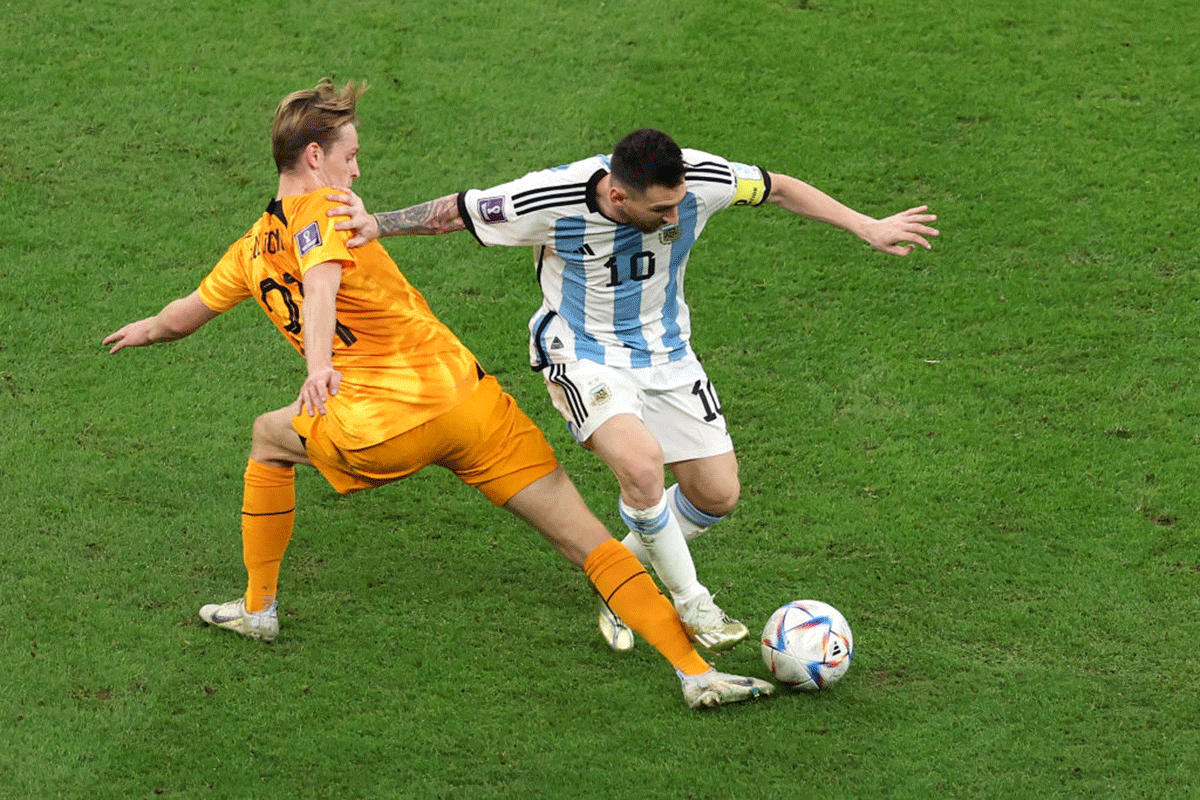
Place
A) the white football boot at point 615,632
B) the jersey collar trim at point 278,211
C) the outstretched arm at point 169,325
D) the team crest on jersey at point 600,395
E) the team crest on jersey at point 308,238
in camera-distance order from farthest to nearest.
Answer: the white football boot at point 615,632 < the outstretched arm at point 169,325 < the team crest on jersey at point 600,395 < the jersey collar trim at point 278,211 < the team crest on jersey at point 308,238

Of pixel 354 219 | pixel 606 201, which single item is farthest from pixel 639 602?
pixel 354 219

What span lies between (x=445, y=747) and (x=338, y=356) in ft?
4.59

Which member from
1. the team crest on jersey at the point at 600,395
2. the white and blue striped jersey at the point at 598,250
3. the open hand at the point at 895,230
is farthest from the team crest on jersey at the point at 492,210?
the open hand at the point at 895,230

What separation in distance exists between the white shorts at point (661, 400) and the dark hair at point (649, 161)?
75 centimetres

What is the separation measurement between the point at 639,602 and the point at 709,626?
33cm

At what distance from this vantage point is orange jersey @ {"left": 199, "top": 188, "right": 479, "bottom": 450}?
195 inches

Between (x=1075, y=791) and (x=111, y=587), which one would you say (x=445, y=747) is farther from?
(x=1075, y=791)

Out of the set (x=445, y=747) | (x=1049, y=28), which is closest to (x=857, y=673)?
(x=445, y=747)

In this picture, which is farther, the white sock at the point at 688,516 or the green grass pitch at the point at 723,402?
the white sock at the point at 688,516

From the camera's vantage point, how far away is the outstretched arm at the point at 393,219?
16.0ft

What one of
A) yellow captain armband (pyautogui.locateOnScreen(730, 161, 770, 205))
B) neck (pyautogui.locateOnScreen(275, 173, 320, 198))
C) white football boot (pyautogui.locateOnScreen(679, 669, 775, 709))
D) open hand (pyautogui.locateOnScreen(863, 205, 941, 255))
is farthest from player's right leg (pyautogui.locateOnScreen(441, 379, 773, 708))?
open hand (pyautogui.locateOnScreen(863, 205, 941, 255))

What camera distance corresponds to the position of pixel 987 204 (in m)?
8.05

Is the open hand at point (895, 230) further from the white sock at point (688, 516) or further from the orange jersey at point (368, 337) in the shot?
the orange jersey at point (368, 337)

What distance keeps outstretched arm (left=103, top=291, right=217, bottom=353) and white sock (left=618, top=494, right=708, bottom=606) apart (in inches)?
67.7
